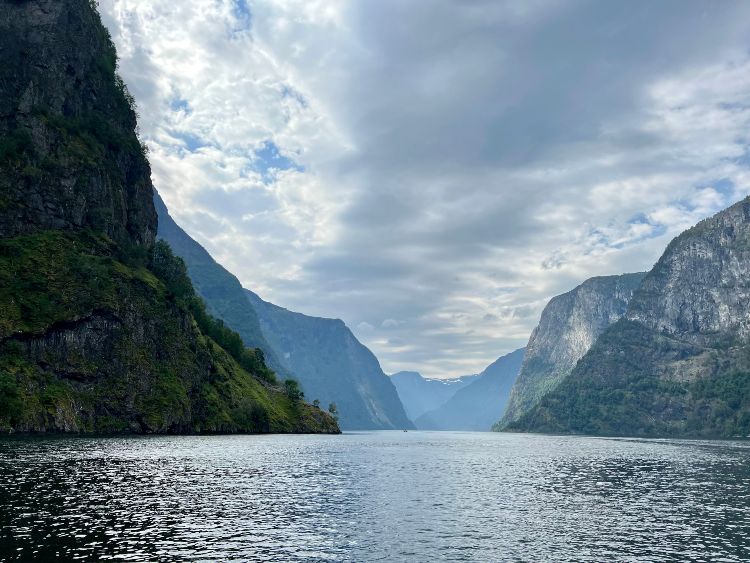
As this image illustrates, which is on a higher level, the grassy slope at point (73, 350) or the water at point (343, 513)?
the grassy slope at point (73, 350)

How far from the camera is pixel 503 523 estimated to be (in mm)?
54375

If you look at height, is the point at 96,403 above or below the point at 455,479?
above

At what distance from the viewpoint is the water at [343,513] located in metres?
41.2

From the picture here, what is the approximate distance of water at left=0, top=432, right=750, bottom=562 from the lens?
4116 centimetres

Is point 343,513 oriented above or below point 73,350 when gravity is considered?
below

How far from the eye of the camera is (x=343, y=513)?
5744cm

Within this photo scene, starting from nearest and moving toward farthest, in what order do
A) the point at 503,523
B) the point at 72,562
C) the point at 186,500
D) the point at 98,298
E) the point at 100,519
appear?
1. the point at 72,562
2. the point at 100,519
3. the point at 503,523
4. the point at 186,500
5. the point at 98,298

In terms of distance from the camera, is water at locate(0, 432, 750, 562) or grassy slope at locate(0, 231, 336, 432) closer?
water at locate(0, 432, 750, 562)

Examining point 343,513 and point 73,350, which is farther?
point 73,350

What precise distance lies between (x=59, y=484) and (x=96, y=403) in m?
116

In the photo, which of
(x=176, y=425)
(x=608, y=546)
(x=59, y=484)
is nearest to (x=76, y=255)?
(x=176, y=425)

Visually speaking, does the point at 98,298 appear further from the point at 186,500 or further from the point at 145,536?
the point at 145,536

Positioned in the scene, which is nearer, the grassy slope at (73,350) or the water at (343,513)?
the water at (343,513)

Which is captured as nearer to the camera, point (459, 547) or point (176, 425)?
point (459, 547)
